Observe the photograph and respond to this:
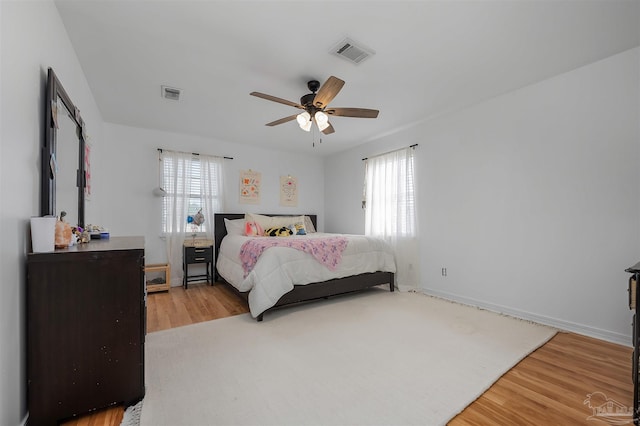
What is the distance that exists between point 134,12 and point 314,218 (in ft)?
14.6

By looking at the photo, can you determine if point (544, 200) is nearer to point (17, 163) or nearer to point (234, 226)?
point (17, 163)

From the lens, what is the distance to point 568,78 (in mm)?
2711

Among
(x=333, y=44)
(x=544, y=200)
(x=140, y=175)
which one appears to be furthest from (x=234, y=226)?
(x=544, y=200)

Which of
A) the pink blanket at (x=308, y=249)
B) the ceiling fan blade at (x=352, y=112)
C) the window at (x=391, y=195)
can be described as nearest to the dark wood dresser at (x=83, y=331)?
the pink blanket at (x=308, y=249)

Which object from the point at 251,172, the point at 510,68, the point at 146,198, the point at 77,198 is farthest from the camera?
the point at 251,172

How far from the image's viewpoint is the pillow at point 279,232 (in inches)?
180

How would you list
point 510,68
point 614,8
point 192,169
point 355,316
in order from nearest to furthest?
point 614,8, point 510,68, point 355,316, point 192,169

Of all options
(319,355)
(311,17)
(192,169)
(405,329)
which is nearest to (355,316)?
(405,329)

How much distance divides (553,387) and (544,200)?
6.03ft

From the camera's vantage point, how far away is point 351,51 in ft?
7.64

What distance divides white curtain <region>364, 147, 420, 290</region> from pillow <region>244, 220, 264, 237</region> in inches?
72.6

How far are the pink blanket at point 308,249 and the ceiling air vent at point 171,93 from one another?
1864mm

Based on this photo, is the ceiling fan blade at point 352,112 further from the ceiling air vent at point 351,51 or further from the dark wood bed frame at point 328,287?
the dark wood bed frame at point 328,287

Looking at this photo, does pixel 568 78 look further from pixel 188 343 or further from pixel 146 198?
pixel 146 198
